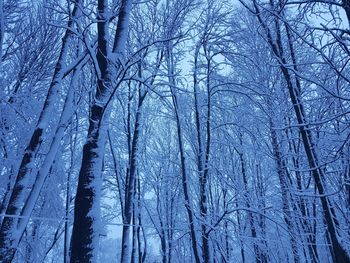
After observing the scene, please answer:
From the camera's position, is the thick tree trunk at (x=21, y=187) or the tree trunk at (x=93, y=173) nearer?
the tree trunk at (x=93, y=173)

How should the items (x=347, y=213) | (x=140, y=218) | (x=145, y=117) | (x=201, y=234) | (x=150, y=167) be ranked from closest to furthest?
1. (x=201, y=234)
2. (x=347, y=213)
3. (x=145, y=117)
4. (x=150, y=167)
5. (x=140, y=218)

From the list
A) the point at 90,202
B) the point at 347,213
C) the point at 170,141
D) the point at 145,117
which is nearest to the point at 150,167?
the point at 170,141

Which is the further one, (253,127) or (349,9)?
(253,127)

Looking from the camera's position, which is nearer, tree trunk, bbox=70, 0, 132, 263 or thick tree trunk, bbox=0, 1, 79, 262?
tree trunk, bbox=70, 0, 132, 263

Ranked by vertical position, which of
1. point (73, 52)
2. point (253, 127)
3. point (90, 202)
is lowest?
point (90, 202)

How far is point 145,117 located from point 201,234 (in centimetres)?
674

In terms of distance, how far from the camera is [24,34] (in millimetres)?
7566

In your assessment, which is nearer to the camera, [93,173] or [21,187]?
[93,173]

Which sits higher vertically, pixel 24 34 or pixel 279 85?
pixel 24 34

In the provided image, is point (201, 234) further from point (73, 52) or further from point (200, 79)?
point (73, 52)

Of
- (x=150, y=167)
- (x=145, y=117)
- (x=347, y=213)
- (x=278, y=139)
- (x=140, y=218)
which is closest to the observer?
(x=347, y=213)

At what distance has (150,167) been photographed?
44.2 ft

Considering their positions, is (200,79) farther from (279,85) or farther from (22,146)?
(22,146)

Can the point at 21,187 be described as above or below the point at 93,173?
above
